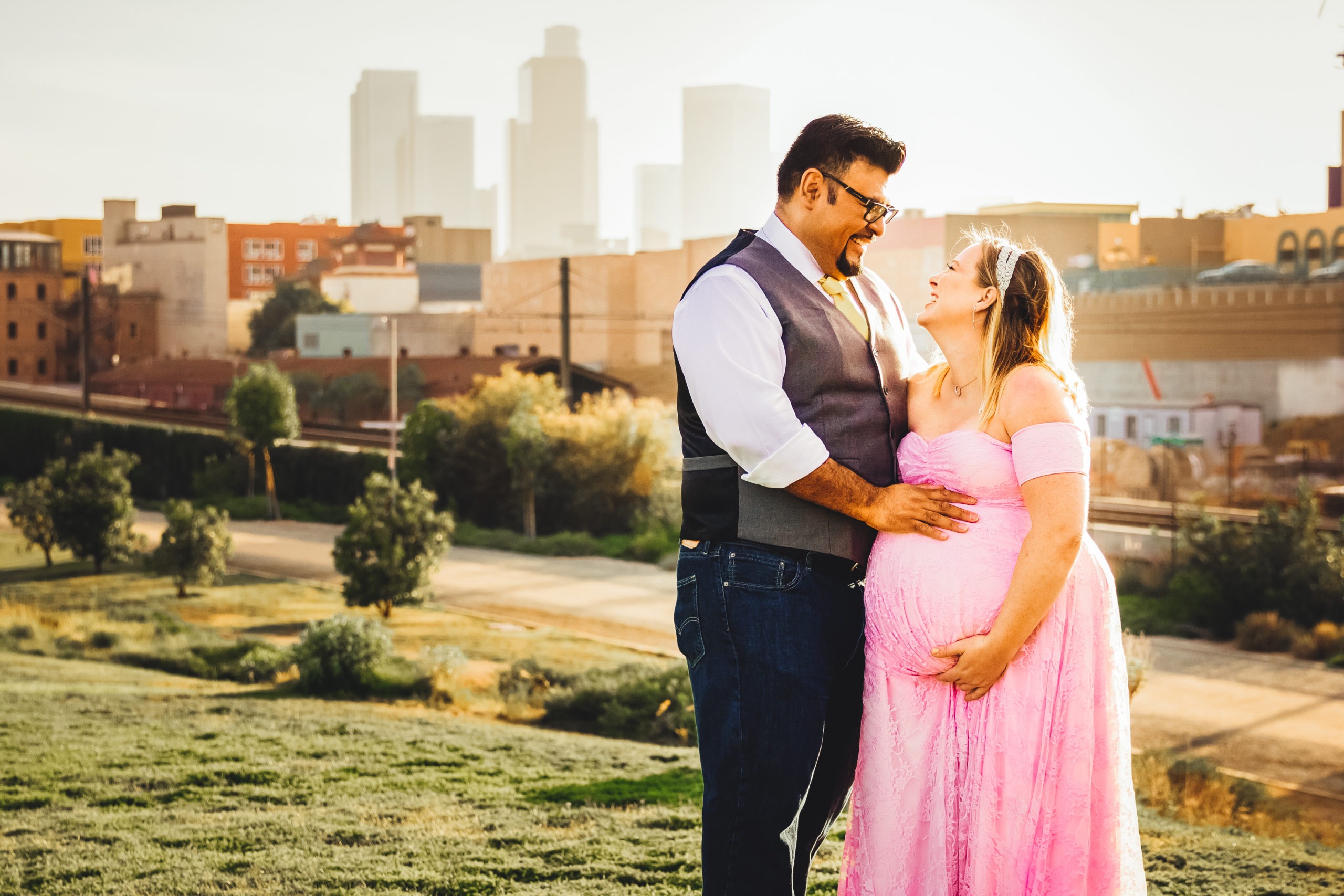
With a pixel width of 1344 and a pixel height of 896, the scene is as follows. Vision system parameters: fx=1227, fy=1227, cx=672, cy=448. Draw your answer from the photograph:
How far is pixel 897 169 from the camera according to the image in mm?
3168

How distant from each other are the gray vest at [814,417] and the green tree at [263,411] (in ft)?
110

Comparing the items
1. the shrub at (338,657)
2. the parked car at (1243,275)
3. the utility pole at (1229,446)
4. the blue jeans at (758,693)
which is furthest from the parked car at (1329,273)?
the blue jeans at (758,693)

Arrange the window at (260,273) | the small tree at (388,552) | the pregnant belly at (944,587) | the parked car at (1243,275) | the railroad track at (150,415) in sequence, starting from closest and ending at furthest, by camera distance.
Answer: the pregnant belly at (944,587)
the small tree at (388,552)
the parked car at (1243,275)
the railroad track at (150,415)
the window at (260,273)

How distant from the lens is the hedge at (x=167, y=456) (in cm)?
3575

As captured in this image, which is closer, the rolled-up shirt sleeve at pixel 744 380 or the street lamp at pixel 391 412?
the rolled-up shirt sleeve at pixel 744 380

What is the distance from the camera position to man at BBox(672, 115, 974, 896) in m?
2.89

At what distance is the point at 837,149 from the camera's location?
3.10 meters

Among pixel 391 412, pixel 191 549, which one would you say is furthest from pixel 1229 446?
pixel 391 412

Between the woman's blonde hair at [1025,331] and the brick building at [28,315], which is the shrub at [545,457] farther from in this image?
the brick building at [28,315]

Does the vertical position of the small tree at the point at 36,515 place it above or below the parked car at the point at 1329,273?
below

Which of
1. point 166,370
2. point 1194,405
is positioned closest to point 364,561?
point 1194,405

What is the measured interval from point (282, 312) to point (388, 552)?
54357 millimetres

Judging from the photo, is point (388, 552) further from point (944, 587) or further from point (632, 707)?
point (944, 587)

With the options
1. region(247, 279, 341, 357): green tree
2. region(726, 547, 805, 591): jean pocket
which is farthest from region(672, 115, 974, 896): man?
region(247, 279, 341, 357): green tree
